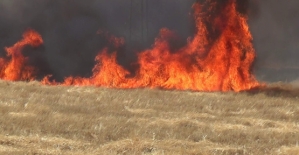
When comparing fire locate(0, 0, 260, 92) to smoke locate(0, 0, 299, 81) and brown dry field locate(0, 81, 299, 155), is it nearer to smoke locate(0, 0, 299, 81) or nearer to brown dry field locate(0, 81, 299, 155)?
smoke locate(0, 0, 299, 81)

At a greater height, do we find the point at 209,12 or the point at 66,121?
the point at 209,12

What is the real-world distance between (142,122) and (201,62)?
7215 millimetres

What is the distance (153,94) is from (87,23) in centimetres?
571

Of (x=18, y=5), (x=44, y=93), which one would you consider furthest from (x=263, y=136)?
(x=18, y=5)

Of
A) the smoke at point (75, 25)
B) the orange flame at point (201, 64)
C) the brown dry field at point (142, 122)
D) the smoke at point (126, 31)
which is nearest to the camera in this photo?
the brown dry field at point (142, 122)

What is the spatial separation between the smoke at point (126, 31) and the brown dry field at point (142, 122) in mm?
3686

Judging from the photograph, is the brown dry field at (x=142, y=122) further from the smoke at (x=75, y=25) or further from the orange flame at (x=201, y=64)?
the smoke at (x=75, y=25)

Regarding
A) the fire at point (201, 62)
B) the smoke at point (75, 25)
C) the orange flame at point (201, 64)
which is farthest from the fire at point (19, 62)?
the orange flame at point (201, 64)

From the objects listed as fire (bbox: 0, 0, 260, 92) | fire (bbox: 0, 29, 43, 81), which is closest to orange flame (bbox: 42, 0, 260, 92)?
fire (bbox: 0, 0, 260, 92)

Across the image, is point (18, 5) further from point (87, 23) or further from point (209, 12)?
point (209, 12)

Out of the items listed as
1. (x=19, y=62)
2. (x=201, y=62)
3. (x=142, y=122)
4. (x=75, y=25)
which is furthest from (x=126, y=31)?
(x=142, y=122)

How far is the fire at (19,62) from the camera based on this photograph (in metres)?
17.2

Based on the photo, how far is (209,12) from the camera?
53.7 feet

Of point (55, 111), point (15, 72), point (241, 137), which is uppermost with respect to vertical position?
point (15, 72)
